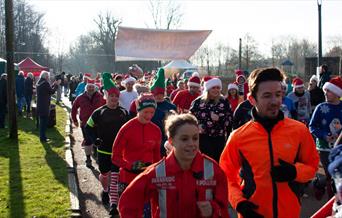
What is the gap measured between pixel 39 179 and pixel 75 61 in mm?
100582

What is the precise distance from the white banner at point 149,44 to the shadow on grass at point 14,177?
204 inches

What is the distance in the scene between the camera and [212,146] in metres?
7.61

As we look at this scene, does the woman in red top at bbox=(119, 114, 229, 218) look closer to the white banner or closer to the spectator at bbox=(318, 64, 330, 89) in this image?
the spectator at bbox=(318, 64, 330, 89)

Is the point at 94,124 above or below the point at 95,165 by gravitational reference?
above

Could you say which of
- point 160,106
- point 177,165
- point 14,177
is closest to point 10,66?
point 14,177

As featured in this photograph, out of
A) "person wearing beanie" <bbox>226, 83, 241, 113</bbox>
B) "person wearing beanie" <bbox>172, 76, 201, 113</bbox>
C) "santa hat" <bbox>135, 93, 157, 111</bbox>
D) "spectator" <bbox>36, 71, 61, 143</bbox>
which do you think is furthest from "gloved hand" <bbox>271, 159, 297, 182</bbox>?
"spectator" <bbox>36, 71, 61, 143</bbox>

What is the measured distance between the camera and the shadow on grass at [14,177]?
7.57 meters

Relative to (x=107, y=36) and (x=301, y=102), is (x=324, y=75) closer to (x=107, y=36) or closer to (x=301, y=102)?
(x=301, y=102)

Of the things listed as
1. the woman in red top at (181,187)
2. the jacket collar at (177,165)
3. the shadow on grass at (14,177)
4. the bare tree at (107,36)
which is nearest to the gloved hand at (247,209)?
the woman in red top at (181,187)

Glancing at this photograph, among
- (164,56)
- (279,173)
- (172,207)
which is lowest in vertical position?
(172,207)

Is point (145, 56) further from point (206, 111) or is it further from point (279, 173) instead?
point (279, 173)

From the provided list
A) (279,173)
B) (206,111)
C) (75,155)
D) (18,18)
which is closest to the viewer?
(279,173)

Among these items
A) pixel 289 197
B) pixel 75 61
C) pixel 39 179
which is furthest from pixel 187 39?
pixel 75 61

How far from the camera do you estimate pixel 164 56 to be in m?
17.5
